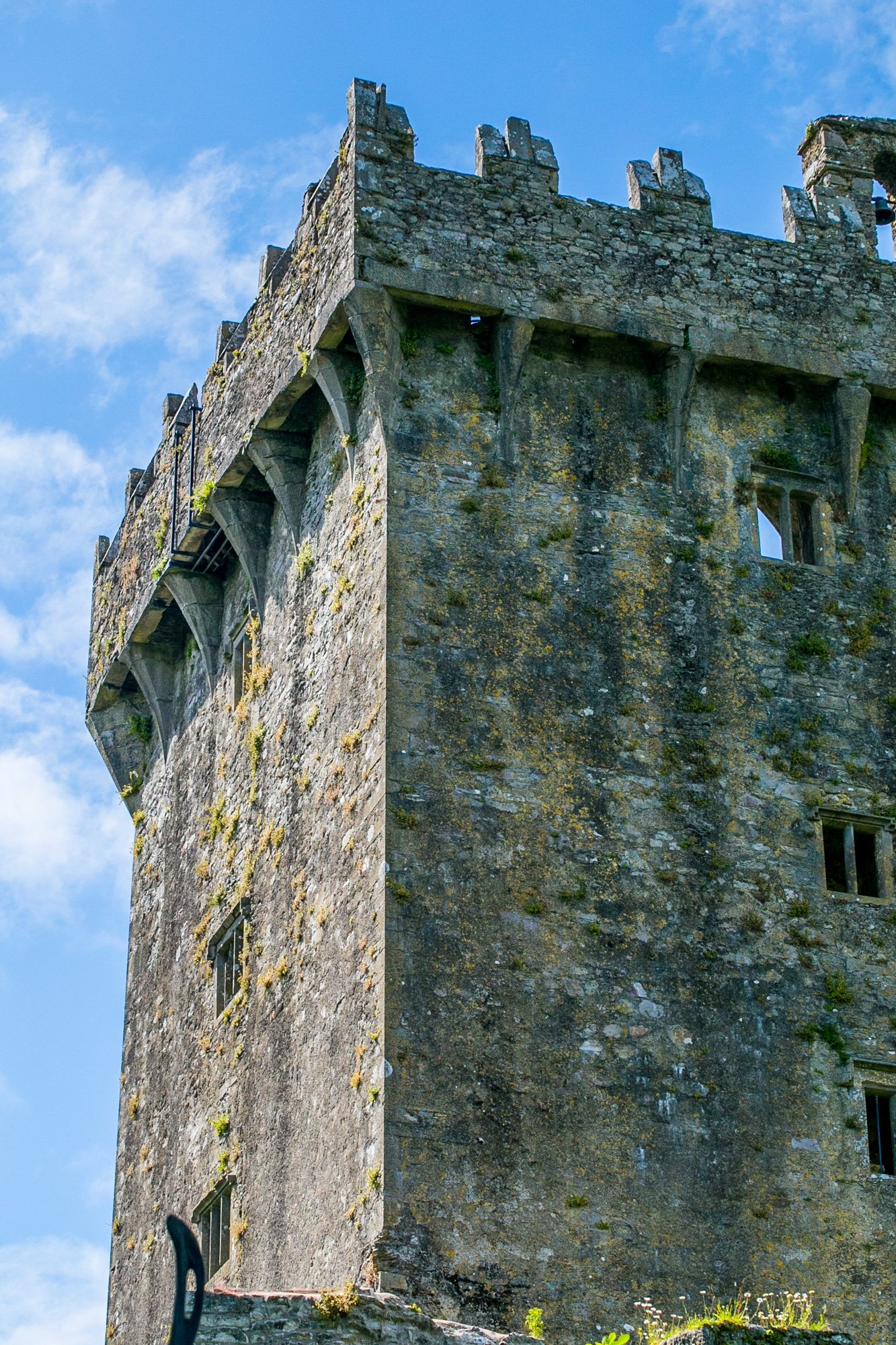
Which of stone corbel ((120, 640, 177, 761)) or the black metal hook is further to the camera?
stone corbel ((120, 640, 177, 761))

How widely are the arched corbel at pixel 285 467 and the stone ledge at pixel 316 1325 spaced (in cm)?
1182

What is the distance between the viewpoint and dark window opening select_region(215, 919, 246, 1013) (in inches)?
1078

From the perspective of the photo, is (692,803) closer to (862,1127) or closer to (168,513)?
(862,1127)

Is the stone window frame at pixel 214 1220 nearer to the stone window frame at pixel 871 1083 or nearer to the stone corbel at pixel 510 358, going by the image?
the stone window frame at pixel 871 1083

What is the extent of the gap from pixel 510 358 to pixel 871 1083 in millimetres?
7971

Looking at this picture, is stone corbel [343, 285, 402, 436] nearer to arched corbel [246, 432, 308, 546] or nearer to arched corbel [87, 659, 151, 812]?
arched corbel [246, 432, 308, 546]

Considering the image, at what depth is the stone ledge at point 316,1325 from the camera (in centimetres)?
1620

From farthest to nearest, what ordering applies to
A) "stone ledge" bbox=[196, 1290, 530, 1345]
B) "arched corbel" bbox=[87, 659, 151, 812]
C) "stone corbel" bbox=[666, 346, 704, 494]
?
1. "arched corbel" bbox=[87, 659, 151, 812]
2. "stone corbel" bbox=[666, 346, 704, 494]
3. "stone ledge" bbox=[196, 1290, 530, 1345]

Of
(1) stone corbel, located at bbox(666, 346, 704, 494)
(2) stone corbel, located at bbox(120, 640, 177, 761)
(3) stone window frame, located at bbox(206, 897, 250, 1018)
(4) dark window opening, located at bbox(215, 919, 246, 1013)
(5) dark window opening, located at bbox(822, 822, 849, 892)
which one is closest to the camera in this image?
(5) dark window opening, located at bbox(822, 822, 849, 892)

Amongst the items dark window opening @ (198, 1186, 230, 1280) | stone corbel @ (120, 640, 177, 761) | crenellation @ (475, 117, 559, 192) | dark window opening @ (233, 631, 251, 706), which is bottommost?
dark window opening @ (198, 1186, 230, 1280)

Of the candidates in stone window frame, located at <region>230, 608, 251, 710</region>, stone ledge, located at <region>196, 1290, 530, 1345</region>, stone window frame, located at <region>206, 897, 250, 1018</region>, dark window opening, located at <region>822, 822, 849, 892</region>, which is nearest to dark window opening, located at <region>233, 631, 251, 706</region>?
stone window frame, located at <region>230, 608, 251, 710</region>

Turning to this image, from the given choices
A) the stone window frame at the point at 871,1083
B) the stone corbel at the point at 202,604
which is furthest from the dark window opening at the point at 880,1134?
the stone corbel at the point at 202,604

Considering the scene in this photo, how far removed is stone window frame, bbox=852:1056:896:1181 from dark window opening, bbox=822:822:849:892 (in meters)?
1.80

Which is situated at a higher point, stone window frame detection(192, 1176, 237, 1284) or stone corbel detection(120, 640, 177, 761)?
stone corbel detection(120, 640, 177, 761)
